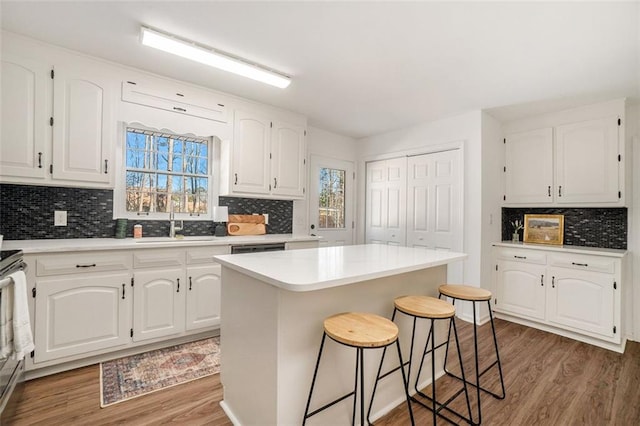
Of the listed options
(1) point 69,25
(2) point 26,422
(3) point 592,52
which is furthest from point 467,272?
(1) point 69,25

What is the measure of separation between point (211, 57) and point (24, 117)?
4.83 feet

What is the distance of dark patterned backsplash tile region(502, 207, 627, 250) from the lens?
124 inches

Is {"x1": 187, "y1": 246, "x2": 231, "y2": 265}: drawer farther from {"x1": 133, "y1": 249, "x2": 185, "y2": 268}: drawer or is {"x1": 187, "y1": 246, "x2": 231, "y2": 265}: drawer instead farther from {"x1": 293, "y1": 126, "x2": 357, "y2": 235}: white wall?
{"x1": 293, "y1": 126, "x2": 357, "y2": 235}: white wall

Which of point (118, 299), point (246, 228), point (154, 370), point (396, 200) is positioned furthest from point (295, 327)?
point (396, 200)

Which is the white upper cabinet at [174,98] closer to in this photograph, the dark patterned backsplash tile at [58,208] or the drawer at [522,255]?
the dark patterned backsplash tile at [58,208]

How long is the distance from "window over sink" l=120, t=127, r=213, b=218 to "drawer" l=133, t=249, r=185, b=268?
2.13 feet

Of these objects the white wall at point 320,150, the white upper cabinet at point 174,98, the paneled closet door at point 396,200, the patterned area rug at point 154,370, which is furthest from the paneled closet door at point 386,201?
the patterned area rug at point 154,370

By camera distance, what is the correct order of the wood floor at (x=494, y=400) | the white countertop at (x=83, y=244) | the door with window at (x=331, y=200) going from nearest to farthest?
the wood floor at (x=494, y=400)
the white countertop at (x=83, y=244)
the door with window at (x=331, y=200)

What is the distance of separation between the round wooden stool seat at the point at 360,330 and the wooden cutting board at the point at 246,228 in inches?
86.9

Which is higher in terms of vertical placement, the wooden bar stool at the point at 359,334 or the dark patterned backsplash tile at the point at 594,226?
the dark patterned backsplash tile at the point at 594,226

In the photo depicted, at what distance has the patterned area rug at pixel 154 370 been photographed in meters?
2.01

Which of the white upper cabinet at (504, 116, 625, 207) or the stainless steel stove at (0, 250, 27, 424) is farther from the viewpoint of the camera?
the white upper cabinet at (504, 116, 625, 207)

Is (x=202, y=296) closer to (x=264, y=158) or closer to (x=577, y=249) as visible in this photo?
(x=264, y=158)

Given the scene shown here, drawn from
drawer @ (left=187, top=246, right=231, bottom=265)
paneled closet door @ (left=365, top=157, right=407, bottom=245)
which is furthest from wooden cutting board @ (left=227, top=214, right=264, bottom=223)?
paneled closet door @ (left=365, top=157, right=407, bottom=245)
